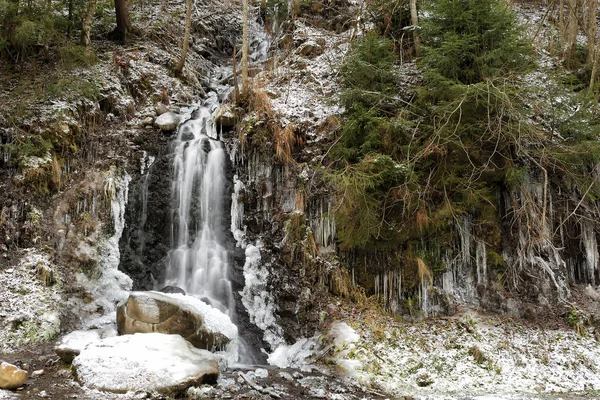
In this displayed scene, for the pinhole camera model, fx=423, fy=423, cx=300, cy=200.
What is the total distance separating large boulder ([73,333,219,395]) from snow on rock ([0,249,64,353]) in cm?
173

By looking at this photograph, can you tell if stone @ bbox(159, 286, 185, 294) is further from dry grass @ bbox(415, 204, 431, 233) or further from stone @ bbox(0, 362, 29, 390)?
dry grass @ bbox(415, 204, 431, 233)

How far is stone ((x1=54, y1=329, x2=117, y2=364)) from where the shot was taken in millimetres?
6309

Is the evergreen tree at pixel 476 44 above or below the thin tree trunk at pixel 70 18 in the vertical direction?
below

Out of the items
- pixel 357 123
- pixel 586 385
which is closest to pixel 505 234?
pixel 586 385

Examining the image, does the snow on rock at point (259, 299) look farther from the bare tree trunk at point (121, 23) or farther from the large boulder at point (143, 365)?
the bare tree trunk at point (121, 23)

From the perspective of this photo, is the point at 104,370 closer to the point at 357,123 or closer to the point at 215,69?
the point at 357,123

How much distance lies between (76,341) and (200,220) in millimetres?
3972

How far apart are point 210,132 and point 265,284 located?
15.2 feet

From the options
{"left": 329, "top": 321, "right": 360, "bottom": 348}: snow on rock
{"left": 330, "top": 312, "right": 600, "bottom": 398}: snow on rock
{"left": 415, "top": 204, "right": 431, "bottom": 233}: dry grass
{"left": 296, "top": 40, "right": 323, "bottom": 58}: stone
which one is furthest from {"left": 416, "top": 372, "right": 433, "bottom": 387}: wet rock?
{"left": 296, "top": 40, "right": 323, "bottom": 58}: stone

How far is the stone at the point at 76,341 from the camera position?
631 centimetres

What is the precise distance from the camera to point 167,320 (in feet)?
23.6

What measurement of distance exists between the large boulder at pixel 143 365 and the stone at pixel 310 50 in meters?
10.1

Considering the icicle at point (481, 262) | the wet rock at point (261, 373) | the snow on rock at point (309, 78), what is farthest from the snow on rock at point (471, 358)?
the snow on rock at point (309, 78)

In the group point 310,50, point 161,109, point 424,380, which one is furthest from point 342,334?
point 310,50
